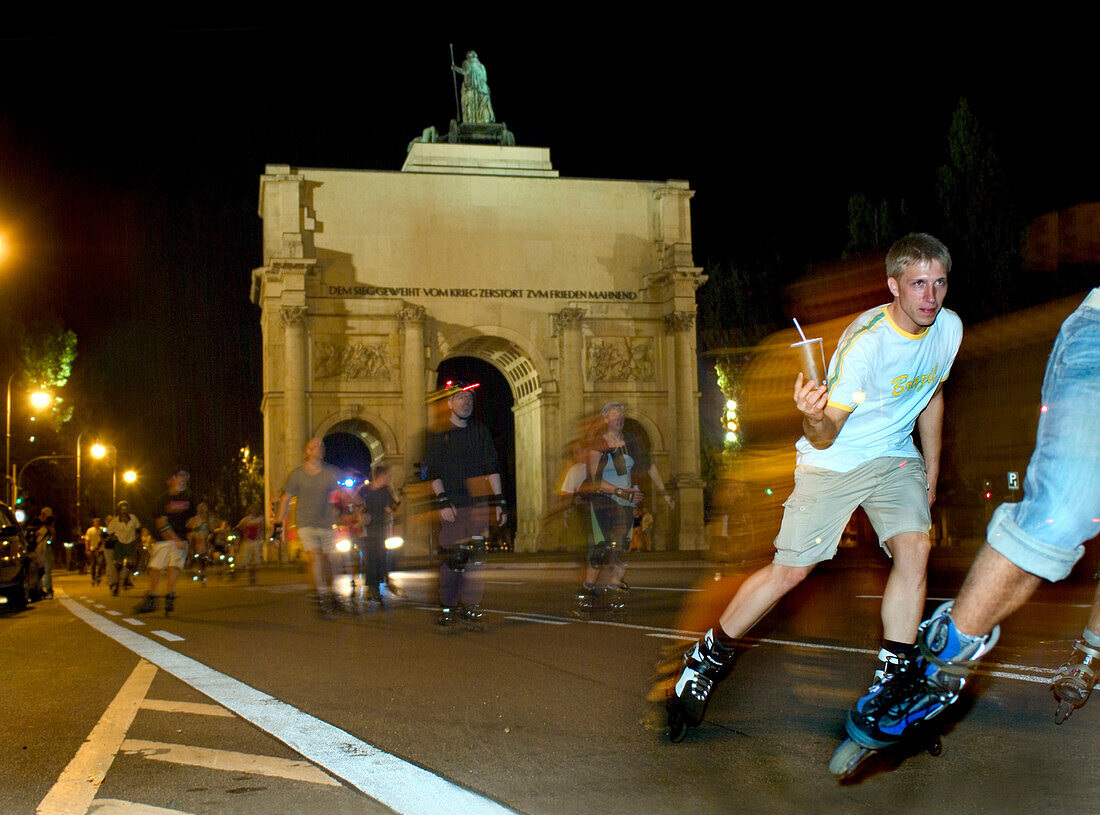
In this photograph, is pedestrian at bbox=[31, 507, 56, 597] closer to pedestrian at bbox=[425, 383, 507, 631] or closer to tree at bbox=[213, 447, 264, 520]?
pedestrian at bbox=[425, 383, 507, 631]

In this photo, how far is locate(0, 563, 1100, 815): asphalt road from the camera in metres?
4.27

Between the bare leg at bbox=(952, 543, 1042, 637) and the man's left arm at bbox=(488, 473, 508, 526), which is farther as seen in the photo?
the man's left arm at bbox=(488, 473, 508, 526)

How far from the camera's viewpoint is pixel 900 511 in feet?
15.6

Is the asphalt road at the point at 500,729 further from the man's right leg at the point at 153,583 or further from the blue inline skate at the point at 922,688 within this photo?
the man's right leg at the point at 153,583

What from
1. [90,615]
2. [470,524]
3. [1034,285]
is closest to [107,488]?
[1034,285]

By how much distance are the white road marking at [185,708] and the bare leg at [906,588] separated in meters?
3.14

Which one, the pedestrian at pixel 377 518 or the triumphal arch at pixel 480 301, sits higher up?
the triumphal arch at pixel 480 301

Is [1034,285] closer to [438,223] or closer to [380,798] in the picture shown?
[438,223]

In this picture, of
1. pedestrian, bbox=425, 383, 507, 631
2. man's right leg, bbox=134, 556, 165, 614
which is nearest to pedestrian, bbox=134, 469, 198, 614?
man's right leg, bbox=134, 556, 165, 614

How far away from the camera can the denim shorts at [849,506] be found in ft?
15.6

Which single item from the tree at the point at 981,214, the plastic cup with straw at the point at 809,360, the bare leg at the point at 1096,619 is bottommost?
the bare leg at the point at 1096,619

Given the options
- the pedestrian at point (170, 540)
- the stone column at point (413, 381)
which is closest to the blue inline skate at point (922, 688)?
the pedestrian at point (170, 540)

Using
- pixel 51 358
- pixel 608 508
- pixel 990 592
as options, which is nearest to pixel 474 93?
pixel 51 358

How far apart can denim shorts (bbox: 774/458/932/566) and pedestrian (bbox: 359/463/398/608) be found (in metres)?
11.0
